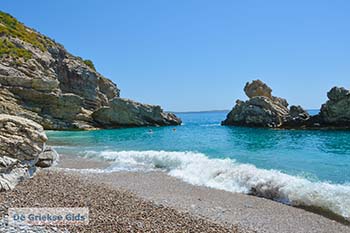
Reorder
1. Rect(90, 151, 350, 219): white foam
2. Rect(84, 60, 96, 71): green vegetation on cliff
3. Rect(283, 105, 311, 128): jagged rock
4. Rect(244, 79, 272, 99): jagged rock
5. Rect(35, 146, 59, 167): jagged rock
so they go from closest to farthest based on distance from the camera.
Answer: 1. Rect(90, 151, 350, 219): white foam
2. Rect(35, 146, 59, 167): jagged rock
3. Rect(283, 105, 311, 128): jagged rock
4. Rect(244, 79, 272, 99): jagged rock
5. Rect(84, 60, 96, 71): green vegetation on cliff

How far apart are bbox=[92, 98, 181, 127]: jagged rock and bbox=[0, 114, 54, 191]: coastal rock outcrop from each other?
55.4 m

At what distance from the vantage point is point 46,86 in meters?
58.4

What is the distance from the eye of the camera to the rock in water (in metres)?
11.0

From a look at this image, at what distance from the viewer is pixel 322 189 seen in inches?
482

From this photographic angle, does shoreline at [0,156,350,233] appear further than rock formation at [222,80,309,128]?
No

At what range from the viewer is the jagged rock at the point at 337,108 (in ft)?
188

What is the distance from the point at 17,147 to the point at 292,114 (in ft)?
215

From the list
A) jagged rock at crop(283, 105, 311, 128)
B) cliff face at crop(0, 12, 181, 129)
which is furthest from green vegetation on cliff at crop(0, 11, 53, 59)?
jagged rock at crop(283, 105, 311, 128)

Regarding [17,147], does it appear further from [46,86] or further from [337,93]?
[337,93]

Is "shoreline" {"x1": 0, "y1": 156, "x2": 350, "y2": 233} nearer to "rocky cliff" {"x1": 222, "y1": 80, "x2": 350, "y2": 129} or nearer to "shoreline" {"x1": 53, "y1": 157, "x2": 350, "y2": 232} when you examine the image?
"shoreline" {"x1": 53, "y1": 157, "x2": 350, "y2": 232}

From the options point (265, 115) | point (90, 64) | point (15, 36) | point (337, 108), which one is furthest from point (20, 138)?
point (90, 64)

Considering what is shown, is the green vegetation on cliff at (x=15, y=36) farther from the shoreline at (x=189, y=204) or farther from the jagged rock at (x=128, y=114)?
the shoreline at (x=189, y=204)

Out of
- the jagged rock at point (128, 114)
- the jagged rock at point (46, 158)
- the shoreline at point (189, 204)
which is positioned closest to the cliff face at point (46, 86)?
the jagged rock at point (128, 114)

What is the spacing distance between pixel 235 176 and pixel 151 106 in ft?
205
